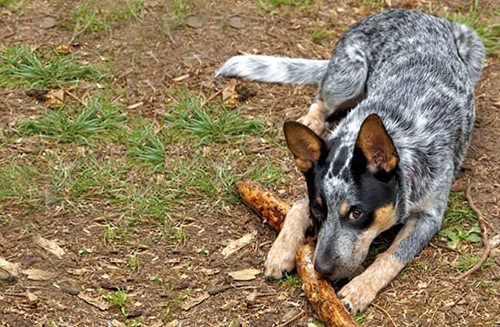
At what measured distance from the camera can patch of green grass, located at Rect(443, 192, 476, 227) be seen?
557 centimetres

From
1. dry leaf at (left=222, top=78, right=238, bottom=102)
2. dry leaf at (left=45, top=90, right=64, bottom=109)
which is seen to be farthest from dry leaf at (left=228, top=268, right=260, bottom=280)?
dry leaf at (left=45, top=90, right=64, bottom=109)

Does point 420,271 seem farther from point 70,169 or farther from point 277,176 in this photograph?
point 70,169

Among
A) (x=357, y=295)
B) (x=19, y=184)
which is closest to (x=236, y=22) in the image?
(x=19, y=184)

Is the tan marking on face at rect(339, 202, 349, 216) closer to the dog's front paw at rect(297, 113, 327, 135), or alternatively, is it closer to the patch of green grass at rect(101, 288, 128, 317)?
the patch of green grass at rect(101, 288, 128, 317)

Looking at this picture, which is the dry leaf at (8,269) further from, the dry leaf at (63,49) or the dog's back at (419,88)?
the dry leaf at (63,49)

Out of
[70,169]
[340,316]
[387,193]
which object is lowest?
[70,169]

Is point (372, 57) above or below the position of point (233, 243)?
above

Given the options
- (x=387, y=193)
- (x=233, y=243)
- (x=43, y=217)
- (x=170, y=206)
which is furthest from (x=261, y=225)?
(x=43, y=217)

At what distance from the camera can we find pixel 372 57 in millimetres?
6402

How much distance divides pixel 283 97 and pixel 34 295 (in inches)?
108

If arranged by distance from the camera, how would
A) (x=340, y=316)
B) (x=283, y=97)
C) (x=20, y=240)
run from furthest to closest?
(x=283, y=97) < (x=20, y=240) < (x=340, y=316)

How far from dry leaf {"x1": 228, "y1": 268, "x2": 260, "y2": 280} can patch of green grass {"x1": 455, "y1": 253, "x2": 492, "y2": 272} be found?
3.96ft

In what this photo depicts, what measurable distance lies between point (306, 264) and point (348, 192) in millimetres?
490

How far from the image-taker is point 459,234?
5.43 metres
